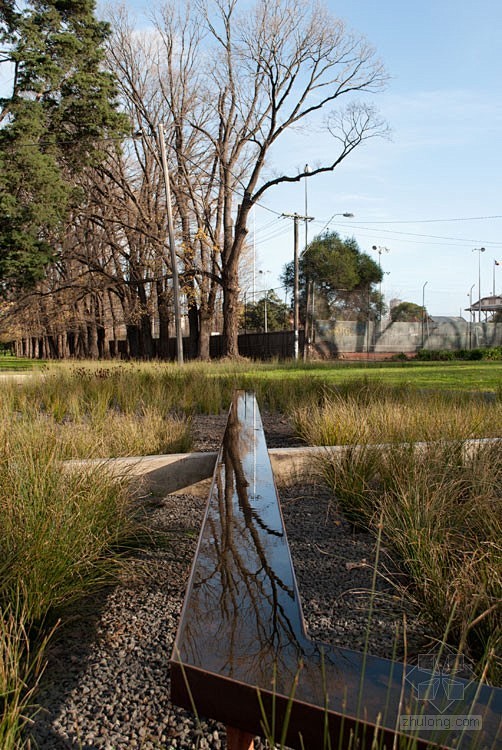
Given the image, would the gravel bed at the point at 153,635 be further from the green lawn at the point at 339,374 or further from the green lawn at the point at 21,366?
the green lawn at the point at 21,366

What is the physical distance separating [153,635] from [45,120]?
2122 centimetres

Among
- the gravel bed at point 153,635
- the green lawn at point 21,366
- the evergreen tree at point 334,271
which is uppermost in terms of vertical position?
the evergreen tree at point 334,271

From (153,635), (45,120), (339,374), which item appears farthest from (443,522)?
(45,120)

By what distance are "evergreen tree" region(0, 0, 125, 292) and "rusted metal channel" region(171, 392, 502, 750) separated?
18.7 metres

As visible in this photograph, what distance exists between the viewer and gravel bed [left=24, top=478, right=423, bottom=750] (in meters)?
1.69

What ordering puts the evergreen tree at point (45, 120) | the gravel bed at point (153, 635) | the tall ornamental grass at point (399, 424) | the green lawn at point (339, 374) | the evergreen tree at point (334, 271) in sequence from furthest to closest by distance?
the evergreen tree at point (334, 271), the evergreen tree at point (45, 120), the green lawn at point (339, 374), the tall ornamental grass at point (399, 424), the gravel bed at point (153, 635)

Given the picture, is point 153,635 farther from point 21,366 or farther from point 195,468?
point 21,366

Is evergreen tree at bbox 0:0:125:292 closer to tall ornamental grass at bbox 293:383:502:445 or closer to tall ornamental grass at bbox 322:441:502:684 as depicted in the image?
tall ornamental grass at bbox 293:383:502:445

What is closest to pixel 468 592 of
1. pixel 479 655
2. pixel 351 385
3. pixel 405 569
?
pixel 479 655

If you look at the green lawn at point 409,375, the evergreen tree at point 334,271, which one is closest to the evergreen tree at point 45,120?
the green lawn at point 409,375

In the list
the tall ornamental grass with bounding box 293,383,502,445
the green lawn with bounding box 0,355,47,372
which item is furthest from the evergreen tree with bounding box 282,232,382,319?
the tall ornamental grass with bounding box 293,383,502,445

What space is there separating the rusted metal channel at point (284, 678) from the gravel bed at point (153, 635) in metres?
0.29

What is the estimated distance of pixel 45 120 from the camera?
19.7m

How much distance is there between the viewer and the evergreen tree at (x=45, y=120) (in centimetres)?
1839
